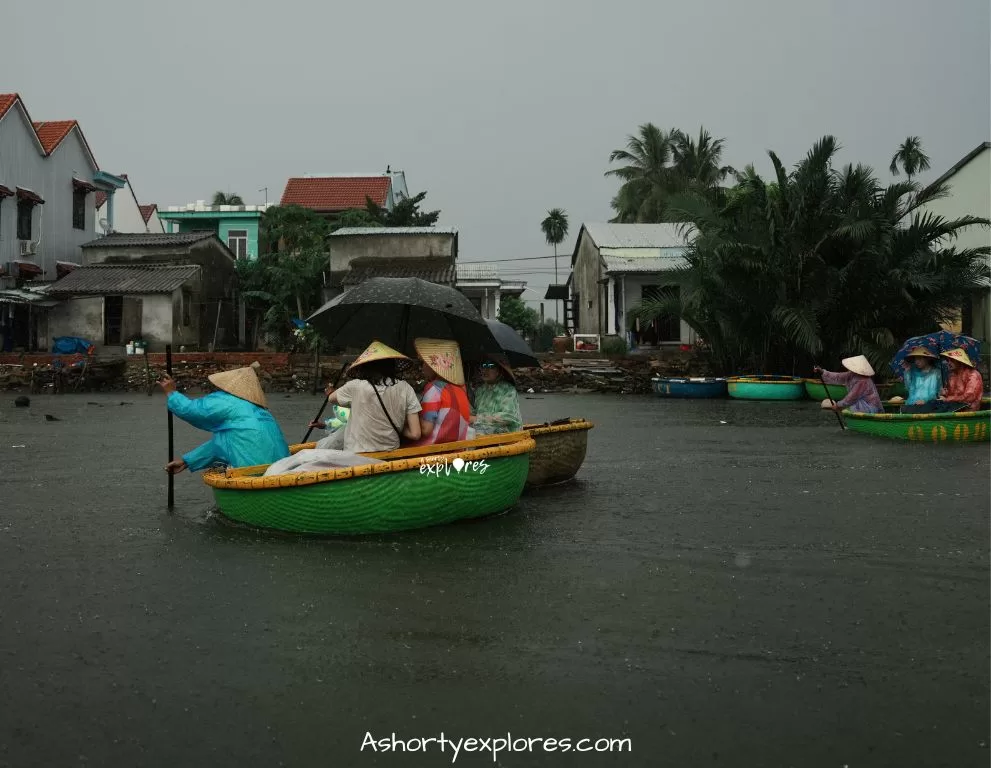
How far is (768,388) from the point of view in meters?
23.8

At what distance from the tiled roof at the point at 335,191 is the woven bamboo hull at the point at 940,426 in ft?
94.1

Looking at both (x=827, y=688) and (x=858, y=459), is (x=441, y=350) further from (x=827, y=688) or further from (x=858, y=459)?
(x=858, y=459)

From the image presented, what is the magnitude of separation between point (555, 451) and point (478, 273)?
27238 millimetres

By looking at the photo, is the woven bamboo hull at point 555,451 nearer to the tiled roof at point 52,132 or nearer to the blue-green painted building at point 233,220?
the tiled roof at point 52,132

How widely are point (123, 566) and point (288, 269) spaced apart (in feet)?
85.7

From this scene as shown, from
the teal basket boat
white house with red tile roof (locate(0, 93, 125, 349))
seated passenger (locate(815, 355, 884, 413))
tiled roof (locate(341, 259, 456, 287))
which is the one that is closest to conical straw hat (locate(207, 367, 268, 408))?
seated passenger (locate(815, 355, 884, 413))

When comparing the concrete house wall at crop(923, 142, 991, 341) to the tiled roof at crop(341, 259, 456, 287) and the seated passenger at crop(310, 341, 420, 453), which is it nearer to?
the tiled roof at crop(341, 259, 456, 287)

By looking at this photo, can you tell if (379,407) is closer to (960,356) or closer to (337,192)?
(960,356)

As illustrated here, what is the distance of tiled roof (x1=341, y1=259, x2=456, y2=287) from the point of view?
29766 millimetres

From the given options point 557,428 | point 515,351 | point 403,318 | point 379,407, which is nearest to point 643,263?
point 515,351

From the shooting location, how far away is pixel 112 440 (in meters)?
14.4

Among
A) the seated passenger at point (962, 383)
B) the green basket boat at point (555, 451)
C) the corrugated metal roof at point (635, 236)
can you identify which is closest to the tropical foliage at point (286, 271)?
the corrugated metal roof at point (635, 236)

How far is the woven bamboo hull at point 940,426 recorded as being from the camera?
12.4m

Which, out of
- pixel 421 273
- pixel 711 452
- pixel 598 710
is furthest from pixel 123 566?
pixel 421 273
